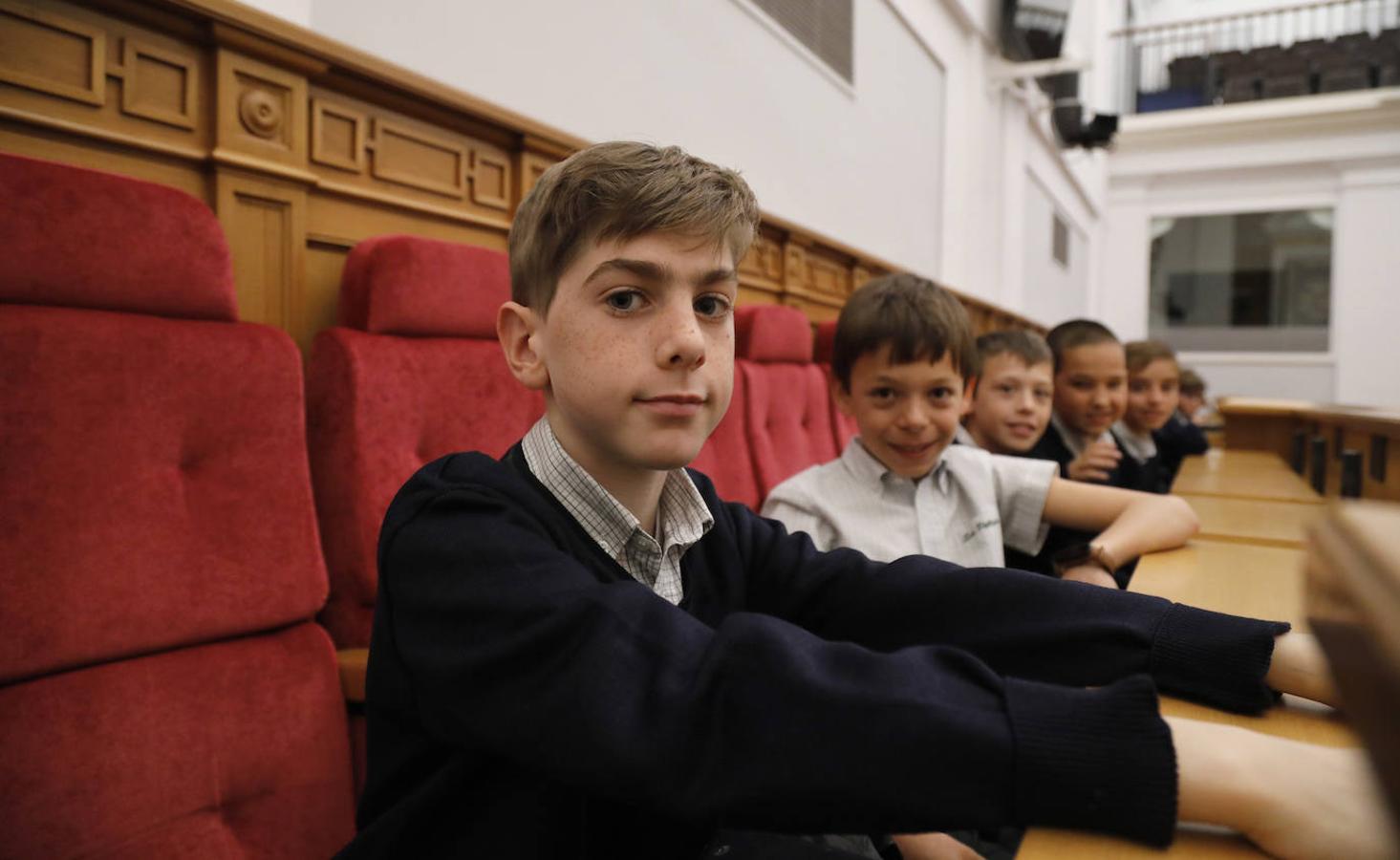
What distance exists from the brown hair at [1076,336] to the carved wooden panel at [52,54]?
157 centimetres

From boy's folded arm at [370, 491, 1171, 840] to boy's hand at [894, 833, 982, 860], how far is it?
0.33 metres

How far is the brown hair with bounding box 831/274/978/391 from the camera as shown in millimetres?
1012

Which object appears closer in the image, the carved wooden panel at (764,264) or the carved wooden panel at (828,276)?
the carved wooden panel at (764,264)

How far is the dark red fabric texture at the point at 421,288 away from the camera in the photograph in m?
0.89

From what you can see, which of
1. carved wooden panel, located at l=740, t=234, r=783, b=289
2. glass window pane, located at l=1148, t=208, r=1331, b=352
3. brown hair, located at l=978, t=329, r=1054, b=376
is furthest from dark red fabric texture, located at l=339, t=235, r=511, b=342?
glass window pane, located at l=1148, t=208, r=1331, b=352

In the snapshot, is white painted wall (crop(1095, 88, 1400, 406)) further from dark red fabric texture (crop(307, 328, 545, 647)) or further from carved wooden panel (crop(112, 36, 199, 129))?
carved wooden panel (crop(112, 36, 199, 129))

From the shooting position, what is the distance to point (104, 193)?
25.2 inches

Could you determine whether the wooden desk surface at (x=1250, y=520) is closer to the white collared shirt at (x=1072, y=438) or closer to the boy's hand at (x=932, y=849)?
the white collared shirt at (x=1072, y=438)

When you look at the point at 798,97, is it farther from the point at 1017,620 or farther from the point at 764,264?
the point at 1017,620

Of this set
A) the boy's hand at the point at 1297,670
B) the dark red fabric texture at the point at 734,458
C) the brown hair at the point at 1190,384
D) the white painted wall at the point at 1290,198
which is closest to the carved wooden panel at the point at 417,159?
the dark red fabric texture at the point at 734,458

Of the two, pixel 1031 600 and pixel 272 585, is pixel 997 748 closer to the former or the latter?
pixel 1031 600

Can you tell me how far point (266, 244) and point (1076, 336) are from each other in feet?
4.87

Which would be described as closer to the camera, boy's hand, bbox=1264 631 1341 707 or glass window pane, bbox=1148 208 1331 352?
boy's hand, bbox=1264 631 1341 707

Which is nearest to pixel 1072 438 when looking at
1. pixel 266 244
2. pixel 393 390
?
pixel 393 390
